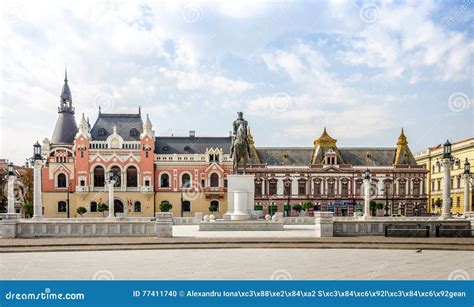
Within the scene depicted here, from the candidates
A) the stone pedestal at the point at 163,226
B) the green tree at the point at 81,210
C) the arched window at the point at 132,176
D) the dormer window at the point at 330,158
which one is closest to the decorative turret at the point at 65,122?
the arched window at the point at 132,176

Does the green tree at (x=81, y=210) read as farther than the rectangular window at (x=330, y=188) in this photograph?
No

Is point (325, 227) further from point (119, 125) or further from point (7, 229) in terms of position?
point (119, 125)

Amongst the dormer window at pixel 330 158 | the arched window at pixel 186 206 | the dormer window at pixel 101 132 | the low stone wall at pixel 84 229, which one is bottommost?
the arched window at pixel 186 206

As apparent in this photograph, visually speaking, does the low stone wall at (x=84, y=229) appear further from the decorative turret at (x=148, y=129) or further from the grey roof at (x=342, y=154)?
the grey roof at (x=342, y=154)

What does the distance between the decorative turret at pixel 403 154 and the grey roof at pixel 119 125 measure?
36636mm

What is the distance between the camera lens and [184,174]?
57.7 metres

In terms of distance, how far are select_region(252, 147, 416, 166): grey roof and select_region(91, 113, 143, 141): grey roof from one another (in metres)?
17.9

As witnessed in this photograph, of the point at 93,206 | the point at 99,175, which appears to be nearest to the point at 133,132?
the point at 99,175

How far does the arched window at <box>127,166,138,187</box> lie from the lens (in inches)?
2244

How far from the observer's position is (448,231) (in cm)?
2177

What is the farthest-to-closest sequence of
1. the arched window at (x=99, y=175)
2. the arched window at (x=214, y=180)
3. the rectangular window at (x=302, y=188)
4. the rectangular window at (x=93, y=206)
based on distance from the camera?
1. the rectangular window at (x=302, y=188)
2. the arched window at (x=214, y=180)
3. the arched window at (x=99, y=175)
4. the rectangular window at (x=93, y=206)

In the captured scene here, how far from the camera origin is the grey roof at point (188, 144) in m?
59.7

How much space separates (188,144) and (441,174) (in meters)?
37.8
